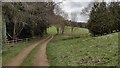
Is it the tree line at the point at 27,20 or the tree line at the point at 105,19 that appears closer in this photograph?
the tree line at the point at 27,20

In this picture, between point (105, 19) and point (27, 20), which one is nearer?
point (105, 19)

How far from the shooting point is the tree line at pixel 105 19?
3550 cm

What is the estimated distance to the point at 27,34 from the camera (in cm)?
4666

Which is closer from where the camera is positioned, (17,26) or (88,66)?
(88,66)

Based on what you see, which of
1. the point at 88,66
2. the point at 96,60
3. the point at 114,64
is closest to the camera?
the point at 114,64

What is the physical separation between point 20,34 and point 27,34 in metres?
2.20

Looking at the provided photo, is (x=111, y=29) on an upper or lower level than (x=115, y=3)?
lower

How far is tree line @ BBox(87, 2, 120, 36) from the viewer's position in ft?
116

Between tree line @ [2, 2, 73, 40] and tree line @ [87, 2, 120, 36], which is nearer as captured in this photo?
tree line @ [2, 2, 73, 40]

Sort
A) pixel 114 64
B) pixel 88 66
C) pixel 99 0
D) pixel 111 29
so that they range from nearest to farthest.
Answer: pixel 114 64, pixel 88 66, pixel 111 29, pixel 99 0

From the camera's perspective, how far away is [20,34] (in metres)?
44.7

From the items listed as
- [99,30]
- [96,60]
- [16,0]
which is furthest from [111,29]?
[96,60]

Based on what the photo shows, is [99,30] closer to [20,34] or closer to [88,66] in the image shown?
[20,34]

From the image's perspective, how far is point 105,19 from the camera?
36594 millimetres
